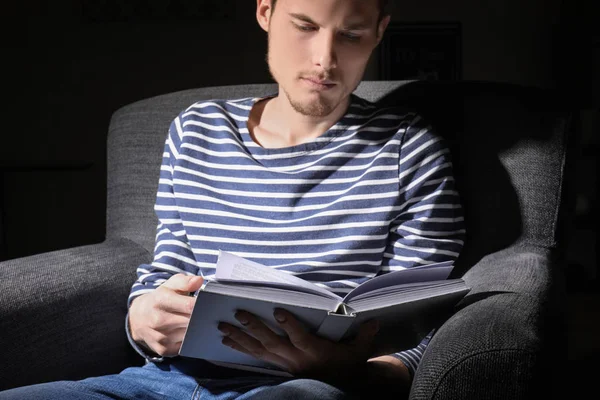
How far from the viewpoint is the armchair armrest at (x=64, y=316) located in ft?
3.74

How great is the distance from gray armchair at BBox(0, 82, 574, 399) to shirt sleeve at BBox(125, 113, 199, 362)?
109 mm

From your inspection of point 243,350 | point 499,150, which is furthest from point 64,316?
point 499,150

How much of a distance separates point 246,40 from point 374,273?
3118 mm

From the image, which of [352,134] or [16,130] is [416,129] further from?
[16,130]

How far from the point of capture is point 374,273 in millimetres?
1174

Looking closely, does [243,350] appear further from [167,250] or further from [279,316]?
[167,250]

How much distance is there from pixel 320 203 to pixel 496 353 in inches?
18.3

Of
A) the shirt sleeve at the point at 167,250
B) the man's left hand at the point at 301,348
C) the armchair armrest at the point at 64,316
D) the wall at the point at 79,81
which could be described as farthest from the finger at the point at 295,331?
the wall at the point at 79,81

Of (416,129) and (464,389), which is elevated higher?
(416,129)

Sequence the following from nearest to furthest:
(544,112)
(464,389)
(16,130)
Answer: (464,389) → (544,112) → (16,130)

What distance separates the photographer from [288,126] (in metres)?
1.29

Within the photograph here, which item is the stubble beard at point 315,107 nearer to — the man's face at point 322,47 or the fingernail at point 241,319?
the man's face at point 322,47

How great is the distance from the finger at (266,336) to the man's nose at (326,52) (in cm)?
48

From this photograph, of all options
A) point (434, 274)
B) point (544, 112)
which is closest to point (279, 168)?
point (434, 274)
